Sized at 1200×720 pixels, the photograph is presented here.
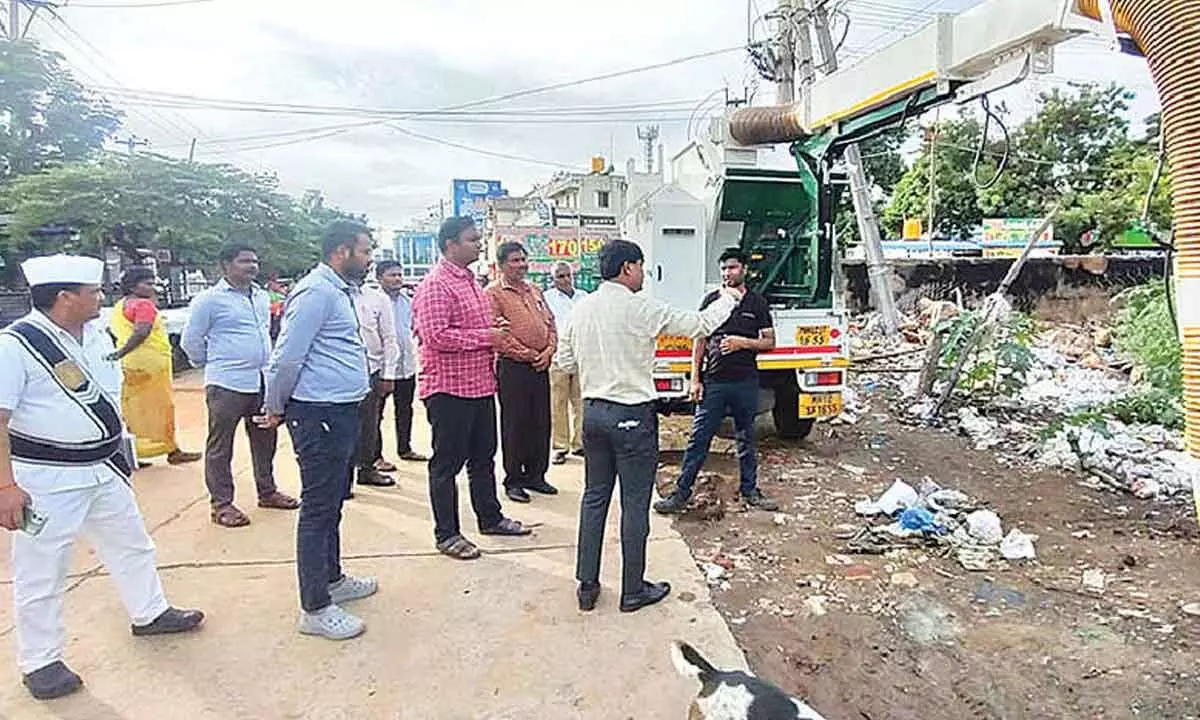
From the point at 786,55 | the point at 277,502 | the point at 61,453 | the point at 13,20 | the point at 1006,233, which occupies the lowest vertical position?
the point at 277,502

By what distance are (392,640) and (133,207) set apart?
1853 centimetres

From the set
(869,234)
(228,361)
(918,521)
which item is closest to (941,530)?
(918,521)

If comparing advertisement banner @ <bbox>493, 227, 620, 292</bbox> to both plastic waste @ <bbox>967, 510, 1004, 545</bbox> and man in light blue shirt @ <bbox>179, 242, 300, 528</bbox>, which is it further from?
plastic waste @ <bbox>967, 510, 1004, 545</bbox>

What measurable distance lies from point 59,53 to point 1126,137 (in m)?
32.4

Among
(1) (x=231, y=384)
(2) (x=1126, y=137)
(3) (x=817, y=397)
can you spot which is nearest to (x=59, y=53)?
(1) (x=231, y=384)

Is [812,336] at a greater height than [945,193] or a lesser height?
lesser

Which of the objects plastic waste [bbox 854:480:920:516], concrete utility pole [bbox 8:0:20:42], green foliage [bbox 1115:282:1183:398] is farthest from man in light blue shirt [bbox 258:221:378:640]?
concrete utility pole [bbox 8:0:20:42]

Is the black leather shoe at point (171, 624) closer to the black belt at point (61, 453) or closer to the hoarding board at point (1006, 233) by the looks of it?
the black belt at point (61, 453)

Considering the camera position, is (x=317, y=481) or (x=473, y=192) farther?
(x=473, y=192)

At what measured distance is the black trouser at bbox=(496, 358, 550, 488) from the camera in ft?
17.2

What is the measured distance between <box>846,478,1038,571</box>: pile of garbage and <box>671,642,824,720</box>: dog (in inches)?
98.2

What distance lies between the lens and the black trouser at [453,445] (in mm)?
3936

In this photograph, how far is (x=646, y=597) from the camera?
3523 mm

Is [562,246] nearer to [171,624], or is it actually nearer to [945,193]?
[171,624]
